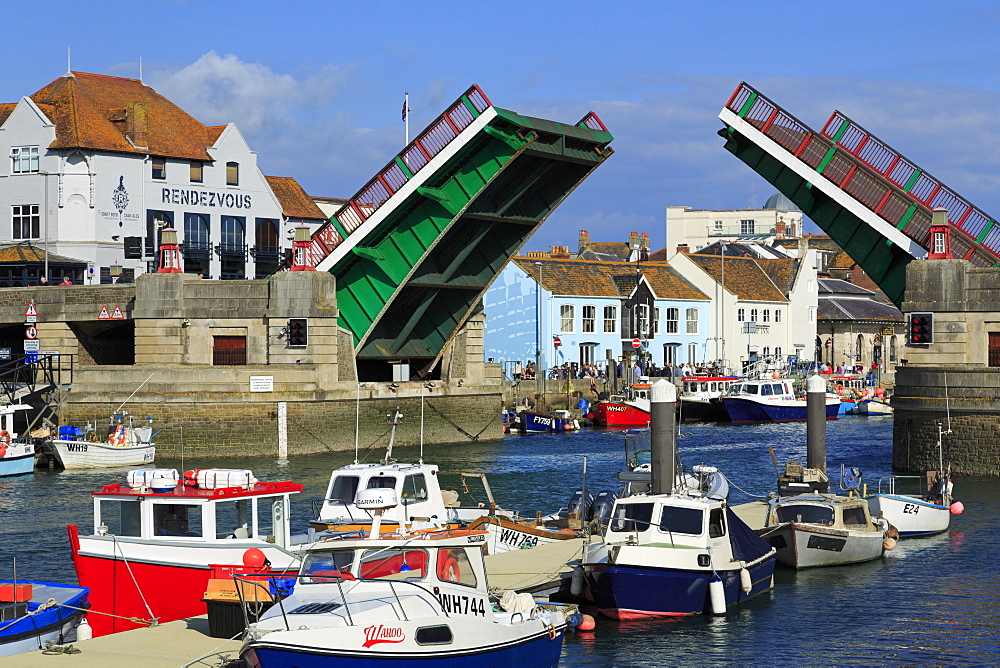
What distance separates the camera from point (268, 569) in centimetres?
1844

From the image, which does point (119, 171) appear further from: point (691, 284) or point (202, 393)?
point (691, 284)

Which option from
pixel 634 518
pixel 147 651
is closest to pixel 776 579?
pixel 634 518

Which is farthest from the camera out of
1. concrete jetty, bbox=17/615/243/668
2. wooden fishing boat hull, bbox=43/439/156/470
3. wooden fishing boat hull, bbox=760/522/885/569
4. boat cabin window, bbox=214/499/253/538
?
wooden fishing boat hull, bbox=43/439/156/470

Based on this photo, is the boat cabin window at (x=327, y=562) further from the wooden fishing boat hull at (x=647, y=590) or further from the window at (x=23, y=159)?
the window at (x=23, y=159)

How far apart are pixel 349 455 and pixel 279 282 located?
6282 mm

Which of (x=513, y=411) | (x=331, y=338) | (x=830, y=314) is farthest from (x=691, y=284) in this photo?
(x=331, y=338)

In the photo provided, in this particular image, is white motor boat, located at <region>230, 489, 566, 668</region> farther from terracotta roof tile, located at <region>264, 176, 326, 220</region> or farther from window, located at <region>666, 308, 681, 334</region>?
window, located at <region>666, 308, 681, 334</region>

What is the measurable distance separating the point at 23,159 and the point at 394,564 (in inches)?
1827

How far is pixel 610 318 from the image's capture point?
74938 millimetres

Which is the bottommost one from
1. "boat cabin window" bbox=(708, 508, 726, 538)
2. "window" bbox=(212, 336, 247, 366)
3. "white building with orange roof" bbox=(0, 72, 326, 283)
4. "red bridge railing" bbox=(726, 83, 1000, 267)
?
"boat cabin window" bbox=(708, 508, 726, 538)

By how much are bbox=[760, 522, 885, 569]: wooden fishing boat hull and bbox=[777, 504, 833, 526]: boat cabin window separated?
0.24 m

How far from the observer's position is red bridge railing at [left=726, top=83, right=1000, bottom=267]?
37.1m

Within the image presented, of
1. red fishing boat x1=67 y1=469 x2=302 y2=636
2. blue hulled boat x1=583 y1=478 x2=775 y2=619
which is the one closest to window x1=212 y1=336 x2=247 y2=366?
red fishing boat x1=67 y1=469 x2=302 y2=636

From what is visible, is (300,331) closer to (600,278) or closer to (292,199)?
(292,199)
